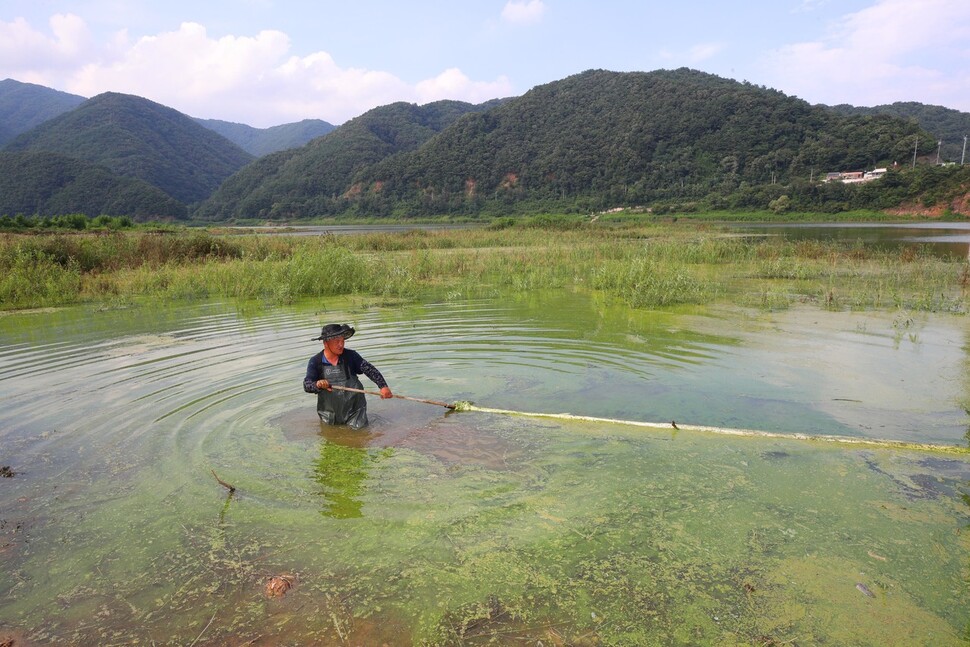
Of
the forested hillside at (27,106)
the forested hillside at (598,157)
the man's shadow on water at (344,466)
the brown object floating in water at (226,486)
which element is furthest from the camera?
the forested hillside at (27,106)

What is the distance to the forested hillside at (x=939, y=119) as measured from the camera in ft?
301

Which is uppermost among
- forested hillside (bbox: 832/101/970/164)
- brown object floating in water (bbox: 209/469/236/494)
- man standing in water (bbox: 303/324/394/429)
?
forested hillside (bbox: 832/101/970/164)

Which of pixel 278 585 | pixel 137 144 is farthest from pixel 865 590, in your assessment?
pixel 137 144

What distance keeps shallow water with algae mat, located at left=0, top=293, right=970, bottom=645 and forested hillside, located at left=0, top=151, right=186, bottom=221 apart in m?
77.0

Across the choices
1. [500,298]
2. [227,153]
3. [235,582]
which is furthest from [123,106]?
[235,582]

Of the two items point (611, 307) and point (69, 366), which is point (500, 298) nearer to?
point (611, 307)

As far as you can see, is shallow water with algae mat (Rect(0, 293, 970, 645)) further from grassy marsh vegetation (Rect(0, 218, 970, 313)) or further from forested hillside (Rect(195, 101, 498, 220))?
forested hillside (Rect(195, 101, 498, 220))

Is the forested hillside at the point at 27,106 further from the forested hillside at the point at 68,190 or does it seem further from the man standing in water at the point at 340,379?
the man standing in water at the point at 340,379

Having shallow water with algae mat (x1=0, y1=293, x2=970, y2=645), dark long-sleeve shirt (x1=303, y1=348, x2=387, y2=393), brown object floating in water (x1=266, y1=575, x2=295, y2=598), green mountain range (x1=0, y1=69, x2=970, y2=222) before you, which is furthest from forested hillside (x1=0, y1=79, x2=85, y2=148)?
brown object floating in water (x1=266, y1=575, x2=295, y2=598)

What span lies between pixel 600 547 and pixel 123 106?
494ft

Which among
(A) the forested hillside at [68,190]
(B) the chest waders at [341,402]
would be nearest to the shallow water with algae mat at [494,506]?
(B) the chest waders at [341,402]

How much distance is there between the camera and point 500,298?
43.1 feet

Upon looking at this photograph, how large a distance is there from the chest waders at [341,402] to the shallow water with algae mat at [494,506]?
0.56 feet

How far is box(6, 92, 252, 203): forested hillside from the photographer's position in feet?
333
